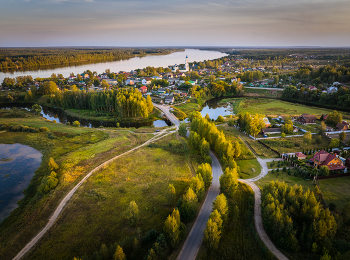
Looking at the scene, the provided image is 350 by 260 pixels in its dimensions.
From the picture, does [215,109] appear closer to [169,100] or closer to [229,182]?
[169,100]

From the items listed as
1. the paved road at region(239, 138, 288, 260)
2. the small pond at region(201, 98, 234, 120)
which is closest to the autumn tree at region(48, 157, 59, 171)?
the paved road at region(239, 138, 288, 260)

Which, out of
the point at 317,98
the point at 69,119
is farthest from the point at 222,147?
the point at 317,98

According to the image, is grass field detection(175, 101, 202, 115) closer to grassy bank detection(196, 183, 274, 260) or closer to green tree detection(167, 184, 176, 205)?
green tree detection(167, 184, 176, 205)

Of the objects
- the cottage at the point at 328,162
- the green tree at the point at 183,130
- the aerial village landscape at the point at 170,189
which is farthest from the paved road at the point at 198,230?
the green tree at the point at 183,130

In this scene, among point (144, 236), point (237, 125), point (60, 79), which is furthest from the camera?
point (60, 79)

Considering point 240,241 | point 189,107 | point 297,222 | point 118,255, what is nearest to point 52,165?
point 118,255

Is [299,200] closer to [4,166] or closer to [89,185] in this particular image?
[89,185]
